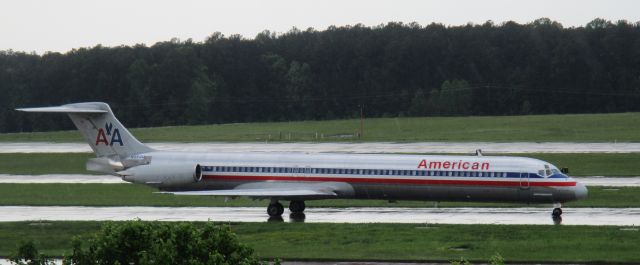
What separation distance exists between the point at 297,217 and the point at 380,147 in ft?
116

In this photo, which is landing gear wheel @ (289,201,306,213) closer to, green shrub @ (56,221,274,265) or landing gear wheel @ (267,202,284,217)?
landing gear wheel @ (267,202,284,217)

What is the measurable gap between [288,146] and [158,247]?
57962 millimetres

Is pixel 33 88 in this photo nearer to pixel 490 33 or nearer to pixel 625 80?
pixel 490 33

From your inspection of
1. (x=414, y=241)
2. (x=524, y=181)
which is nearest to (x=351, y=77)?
(x=524, y=181)

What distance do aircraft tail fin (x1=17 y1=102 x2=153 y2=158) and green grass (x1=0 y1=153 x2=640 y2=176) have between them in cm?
1912

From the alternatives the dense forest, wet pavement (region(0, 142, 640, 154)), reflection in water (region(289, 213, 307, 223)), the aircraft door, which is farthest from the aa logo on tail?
the dense forest

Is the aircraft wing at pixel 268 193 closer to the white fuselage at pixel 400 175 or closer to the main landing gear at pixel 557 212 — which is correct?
the white fuselage at pixel 400 175

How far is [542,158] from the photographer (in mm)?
61781

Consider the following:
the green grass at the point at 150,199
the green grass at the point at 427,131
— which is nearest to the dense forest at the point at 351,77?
the green grass at the point at 427,131

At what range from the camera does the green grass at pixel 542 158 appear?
5597cm

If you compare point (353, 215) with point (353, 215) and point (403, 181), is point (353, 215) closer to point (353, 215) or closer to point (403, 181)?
point (353, 215)

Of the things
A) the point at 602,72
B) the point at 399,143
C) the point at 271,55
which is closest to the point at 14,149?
the point at 399,143

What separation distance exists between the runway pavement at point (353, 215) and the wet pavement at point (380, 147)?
27.3 metres

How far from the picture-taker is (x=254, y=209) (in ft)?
134
